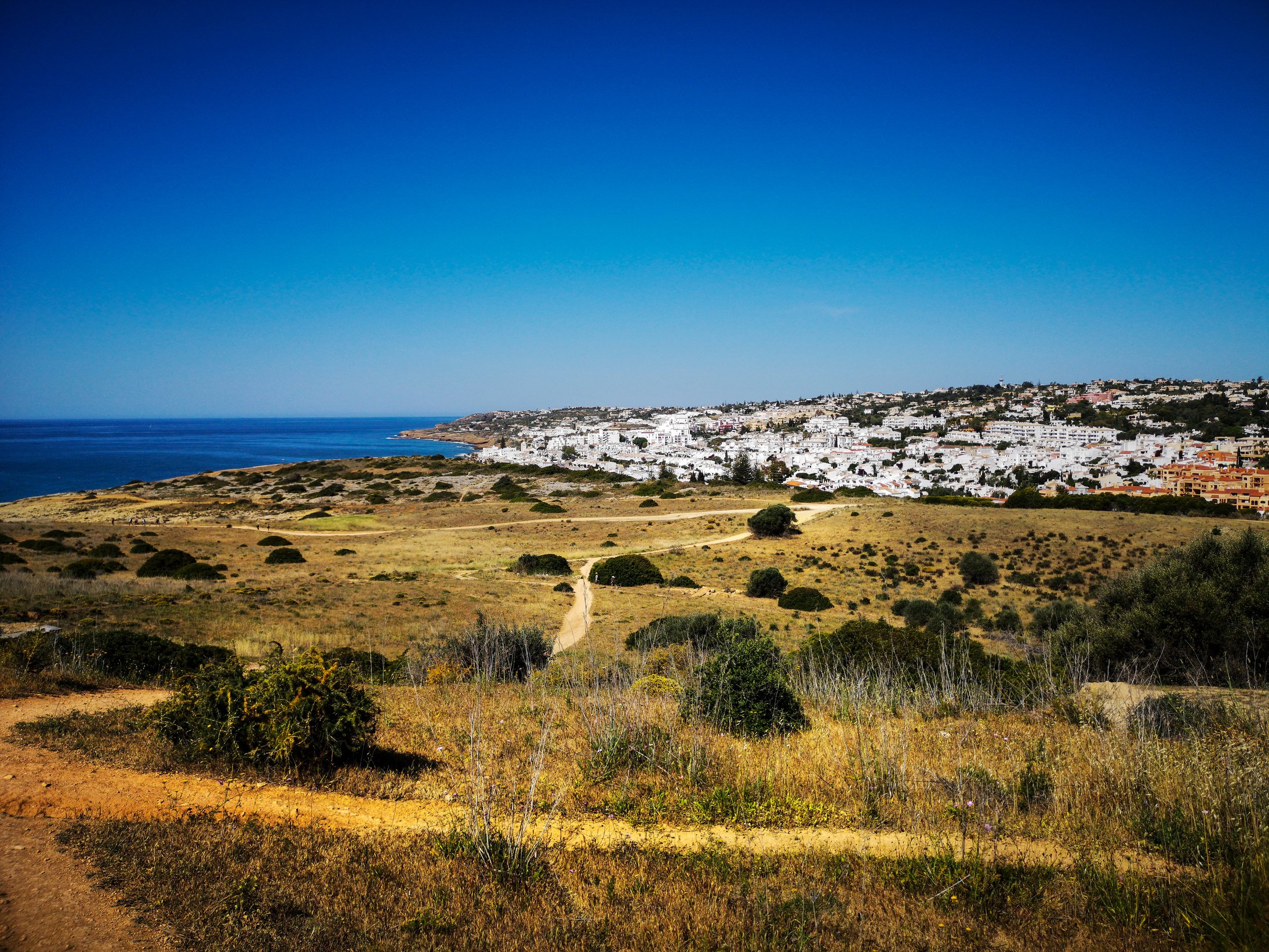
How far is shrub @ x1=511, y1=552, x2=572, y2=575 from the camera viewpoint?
28.9 m

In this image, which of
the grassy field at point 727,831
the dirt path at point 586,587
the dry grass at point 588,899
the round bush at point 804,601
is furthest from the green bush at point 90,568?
the round bush at point 804,601

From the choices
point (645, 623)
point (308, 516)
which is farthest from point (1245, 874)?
point (308, 516)

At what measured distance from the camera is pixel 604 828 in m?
4.61

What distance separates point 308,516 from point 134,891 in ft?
161

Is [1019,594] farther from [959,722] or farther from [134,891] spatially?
[134,891]

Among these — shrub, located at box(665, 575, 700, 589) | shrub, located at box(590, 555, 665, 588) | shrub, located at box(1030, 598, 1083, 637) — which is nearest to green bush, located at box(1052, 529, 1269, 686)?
shrub, located at box(1030, 598, 1083, 637)

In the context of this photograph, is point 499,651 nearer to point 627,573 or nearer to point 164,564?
point 627,573

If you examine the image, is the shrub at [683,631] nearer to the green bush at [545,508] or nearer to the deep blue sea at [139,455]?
the green bush at [545,508]

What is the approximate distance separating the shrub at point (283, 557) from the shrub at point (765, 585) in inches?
855

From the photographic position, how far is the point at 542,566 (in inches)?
1153

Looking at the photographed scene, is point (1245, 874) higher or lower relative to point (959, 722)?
higher

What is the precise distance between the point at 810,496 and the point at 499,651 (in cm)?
4498

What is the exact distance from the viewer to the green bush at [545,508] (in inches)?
1916

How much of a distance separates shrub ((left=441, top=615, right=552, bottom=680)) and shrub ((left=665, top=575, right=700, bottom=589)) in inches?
492
